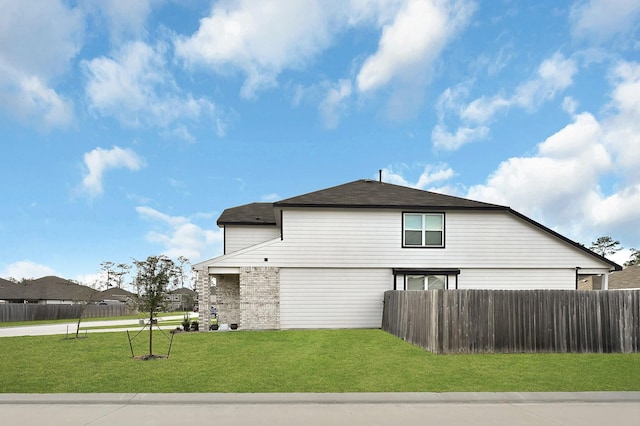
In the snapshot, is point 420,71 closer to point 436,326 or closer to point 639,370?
point 436,326

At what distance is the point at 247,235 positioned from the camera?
2517 cm

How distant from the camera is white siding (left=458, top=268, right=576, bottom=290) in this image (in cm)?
2089

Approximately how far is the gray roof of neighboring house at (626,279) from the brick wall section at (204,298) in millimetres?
32921

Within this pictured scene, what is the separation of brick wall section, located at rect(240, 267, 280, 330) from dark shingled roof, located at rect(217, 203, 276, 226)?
511 cm

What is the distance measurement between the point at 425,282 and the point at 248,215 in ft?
34.6

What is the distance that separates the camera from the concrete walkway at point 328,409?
6.39 meters

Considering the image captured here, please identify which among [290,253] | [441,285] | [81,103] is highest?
[81,103]

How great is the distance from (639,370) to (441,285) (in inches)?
406

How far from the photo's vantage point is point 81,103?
18.9m

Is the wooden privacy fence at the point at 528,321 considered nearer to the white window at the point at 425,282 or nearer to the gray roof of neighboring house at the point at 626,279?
the white window at the point at 425,282

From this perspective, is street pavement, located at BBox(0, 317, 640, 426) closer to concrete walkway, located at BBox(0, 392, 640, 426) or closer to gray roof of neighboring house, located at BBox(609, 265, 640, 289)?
concrete walkway, located at BBox(0, 392, 640, 426)

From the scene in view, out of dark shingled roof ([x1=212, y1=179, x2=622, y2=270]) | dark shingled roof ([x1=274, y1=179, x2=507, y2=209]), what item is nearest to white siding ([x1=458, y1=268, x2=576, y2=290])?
dark shingled roof ([x1=212, y1=179, x2=622, y2=270])

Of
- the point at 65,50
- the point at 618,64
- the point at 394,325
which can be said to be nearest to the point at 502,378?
the point at 394,325

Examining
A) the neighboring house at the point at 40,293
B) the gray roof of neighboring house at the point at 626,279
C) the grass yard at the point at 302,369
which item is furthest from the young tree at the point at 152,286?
the neighboring house at the point at 40,293
